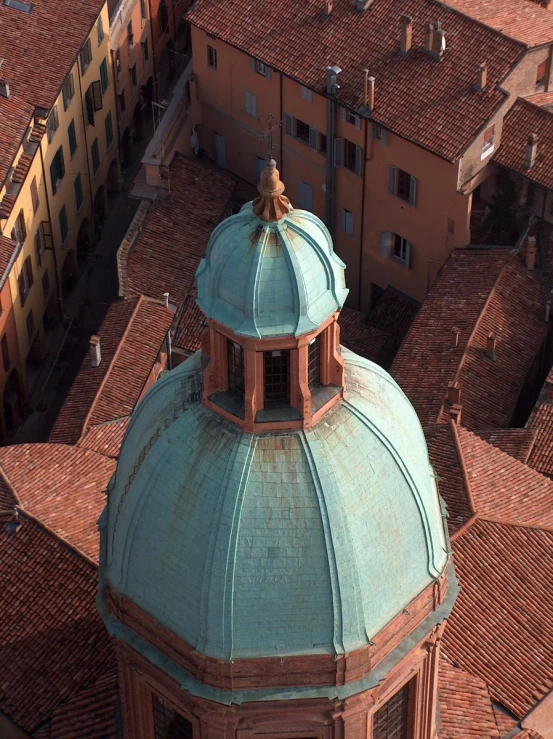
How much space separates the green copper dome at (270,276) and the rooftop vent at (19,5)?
1688 inches

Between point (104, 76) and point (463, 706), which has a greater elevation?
point (104, 76)

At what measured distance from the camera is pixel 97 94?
85.8 meters

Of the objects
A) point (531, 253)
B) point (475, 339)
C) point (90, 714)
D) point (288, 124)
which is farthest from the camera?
point (288, 124)

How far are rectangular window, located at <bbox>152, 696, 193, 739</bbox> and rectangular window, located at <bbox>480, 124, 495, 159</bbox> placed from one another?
34.2 m

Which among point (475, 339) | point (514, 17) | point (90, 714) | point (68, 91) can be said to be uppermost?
point (514, 17)

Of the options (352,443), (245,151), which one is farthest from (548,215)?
(352,443)

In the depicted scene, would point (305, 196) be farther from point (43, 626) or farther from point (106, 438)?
point (43, 626)

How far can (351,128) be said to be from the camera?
254 ft

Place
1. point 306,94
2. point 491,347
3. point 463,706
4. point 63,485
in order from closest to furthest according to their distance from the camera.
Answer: point 463,706 < point 63,485 < point 491,347 < point 306,94

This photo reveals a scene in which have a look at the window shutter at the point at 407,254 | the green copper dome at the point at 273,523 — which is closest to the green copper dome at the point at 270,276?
the green copper dome at the point at 273,523

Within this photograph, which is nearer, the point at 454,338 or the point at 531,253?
the point at 454,338

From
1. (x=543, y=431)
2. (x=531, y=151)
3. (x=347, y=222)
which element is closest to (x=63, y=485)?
(x=543, y=431)

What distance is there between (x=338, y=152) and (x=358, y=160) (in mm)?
928

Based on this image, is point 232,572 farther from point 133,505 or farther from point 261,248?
point 261,248
